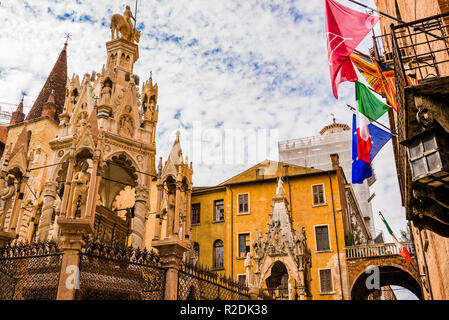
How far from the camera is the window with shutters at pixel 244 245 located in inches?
1355

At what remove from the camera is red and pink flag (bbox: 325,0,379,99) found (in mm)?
11023

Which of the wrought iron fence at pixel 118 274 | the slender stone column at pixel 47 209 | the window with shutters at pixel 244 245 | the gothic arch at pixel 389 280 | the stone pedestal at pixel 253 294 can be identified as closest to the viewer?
the wrought iron fence at pixel 118 274

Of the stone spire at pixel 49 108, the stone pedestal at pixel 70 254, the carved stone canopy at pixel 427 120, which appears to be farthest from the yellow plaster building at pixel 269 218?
the stone pedestal at pixel 70 254

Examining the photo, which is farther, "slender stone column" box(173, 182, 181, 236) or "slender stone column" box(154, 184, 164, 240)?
"slender stone column" box(154, 184, 164, 240)

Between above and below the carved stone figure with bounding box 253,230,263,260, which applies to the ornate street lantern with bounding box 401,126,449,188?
below

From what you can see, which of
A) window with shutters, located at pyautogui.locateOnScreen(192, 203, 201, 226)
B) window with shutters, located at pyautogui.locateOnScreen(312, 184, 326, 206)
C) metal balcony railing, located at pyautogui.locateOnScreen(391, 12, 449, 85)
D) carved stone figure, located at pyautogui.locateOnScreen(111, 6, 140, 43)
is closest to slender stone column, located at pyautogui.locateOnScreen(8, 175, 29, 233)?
carved stone figure, located at pyautogui.locateOnScreen(111, 6, 140, 43)

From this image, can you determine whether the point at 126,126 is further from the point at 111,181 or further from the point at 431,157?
the point at 431,157

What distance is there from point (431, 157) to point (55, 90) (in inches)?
1534

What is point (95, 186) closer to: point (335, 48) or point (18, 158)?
point (18, 158)

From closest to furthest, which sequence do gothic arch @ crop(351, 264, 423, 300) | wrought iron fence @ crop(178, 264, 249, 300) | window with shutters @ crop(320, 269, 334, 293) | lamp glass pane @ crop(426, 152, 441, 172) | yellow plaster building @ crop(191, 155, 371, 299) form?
lamp glass pane @ crop(426, 152, 441, 172), wrought iron fence @ crop(178, 264, 249, 300), gothic arch @ crop(351, 264, 423, 300), window with shutters @ crop(320, 269, 334, 293), yellow plaster building @ crop(191, 155, 371, 299)

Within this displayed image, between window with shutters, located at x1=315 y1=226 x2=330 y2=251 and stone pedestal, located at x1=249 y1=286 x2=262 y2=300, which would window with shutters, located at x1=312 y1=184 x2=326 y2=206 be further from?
stone pedestal, located at x1=249 y1=286 x2=262 y2=300

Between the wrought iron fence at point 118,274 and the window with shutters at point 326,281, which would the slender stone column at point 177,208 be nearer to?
the wrought iron fence at point 118,274

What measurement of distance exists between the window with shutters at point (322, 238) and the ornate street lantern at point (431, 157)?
85.9 ft
